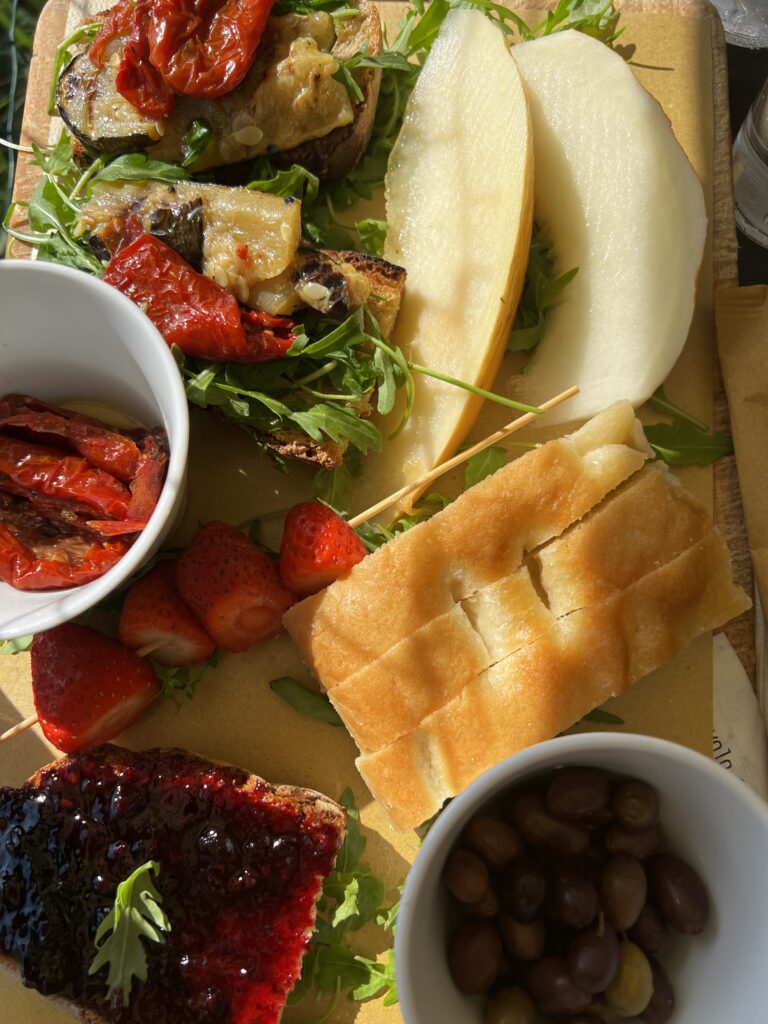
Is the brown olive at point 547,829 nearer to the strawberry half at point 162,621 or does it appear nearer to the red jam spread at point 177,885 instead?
the red jam spread at point 177,885

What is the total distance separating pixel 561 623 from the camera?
210 centimetres

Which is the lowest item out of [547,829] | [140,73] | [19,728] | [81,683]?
[19,728]

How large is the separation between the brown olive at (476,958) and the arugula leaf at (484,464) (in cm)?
107

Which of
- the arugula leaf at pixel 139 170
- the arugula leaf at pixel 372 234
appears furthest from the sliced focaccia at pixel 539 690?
the arugula leaf at pixel 139 170

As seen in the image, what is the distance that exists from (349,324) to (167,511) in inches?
25.4

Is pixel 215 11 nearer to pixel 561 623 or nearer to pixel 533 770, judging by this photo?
pixel 561 623

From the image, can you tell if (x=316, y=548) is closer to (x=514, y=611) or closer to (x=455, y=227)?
(x=514, y=611)

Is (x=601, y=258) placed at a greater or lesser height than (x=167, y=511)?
greater

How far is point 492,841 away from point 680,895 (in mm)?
350

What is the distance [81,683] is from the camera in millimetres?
2111

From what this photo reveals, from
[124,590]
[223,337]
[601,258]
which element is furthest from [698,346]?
[124,590]

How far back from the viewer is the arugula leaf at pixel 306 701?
2227 mm

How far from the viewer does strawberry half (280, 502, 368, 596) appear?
2131mm

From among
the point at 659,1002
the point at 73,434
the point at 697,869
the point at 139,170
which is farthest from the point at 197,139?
the point at 659,1002
